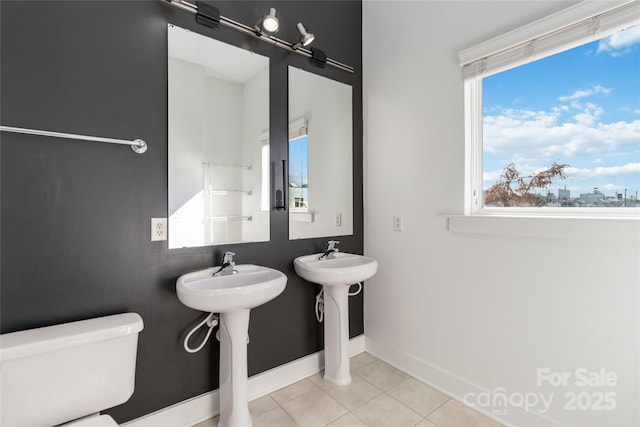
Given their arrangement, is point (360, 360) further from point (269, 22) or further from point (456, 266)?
point (269, 22)

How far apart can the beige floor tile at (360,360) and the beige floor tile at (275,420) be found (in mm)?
655

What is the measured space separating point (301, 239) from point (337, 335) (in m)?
0.68

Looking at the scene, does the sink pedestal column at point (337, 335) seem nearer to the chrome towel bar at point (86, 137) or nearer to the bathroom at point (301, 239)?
the bathroom at point (301, 239)

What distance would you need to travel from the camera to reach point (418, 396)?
184 centimetres

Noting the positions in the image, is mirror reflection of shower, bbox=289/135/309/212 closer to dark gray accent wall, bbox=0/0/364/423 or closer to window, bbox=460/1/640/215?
dark gray accent wall, bbox=0/0/364/423

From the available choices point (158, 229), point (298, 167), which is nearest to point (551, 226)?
point (298, 167)

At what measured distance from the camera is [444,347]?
1899mm

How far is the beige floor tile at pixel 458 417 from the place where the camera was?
159cm

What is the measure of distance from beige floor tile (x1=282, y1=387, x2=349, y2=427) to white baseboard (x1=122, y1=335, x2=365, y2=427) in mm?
176

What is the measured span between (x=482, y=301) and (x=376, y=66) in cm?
181

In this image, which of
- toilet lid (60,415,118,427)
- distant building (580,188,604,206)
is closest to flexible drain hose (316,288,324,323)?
toilet lid (60,415,118,427)

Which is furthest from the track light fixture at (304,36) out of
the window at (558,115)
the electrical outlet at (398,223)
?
the electrical outlet at (398,223)

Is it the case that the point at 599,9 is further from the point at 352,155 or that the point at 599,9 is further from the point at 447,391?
the point at 447,391

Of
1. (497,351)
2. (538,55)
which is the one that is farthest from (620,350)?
(538,55)
